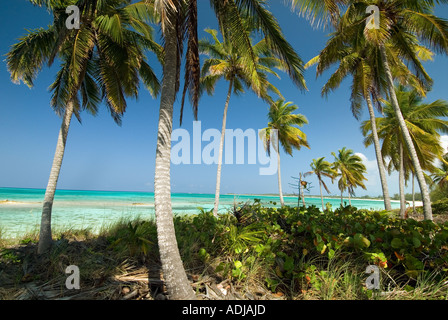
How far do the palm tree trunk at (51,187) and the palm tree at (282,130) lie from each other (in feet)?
48.9

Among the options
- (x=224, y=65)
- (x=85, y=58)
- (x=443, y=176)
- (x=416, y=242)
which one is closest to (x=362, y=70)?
(x=224, y=65)

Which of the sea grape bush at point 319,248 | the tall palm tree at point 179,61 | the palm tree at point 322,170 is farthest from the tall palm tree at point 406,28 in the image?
the palm tree at point 322,170

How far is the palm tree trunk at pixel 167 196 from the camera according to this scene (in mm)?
2453

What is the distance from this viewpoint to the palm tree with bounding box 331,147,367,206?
1075 inches

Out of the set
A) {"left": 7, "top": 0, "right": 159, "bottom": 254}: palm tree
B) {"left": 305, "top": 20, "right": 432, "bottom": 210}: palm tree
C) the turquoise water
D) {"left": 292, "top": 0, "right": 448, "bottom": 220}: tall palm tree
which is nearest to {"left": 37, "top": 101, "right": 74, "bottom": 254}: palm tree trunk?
{"left": 7, "top": 0, "right": 159, "bottom": 254}: palm tree

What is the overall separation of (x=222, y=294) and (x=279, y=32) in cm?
477

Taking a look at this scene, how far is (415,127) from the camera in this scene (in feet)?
40.4

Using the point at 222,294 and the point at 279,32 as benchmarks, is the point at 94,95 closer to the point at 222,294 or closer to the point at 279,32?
the point at 279,32

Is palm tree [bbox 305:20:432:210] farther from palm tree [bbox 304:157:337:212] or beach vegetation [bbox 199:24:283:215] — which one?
palm tree [bbox 304:157:337:212]

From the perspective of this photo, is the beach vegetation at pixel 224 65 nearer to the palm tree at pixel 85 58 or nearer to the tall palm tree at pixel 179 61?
the palm tree at pixel 85 58

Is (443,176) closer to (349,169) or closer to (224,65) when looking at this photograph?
(349,169)

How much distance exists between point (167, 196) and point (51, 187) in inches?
154

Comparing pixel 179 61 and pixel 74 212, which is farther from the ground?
pixel 179 61

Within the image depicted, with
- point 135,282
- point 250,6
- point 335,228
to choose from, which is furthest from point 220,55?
point 135,282
